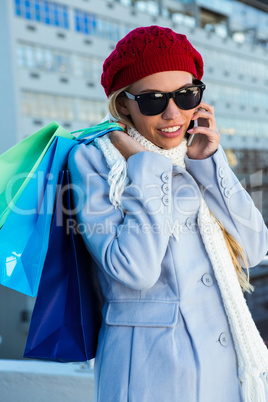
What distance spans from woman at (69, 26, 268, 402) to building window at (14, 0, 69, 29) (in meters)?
26.1

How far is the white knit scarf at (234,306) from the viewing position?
95 centimetres

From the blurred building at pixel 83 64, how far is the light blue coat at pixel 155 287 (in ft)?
59.4

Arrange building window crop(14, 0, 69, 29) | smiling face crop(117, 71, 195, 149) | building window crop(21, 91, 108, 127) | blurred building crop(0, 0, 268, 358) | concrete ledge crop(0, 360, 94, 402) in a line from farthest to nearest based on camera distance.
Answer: building window crop(21, 91, 108, 127)
blurred building crop(0, 0, 268, 358)
building window crop(14, 0, 69, 29)
concrete ledge crop(0, 360, 94, 402)
smiling face crop(117, 71, 195, 149)

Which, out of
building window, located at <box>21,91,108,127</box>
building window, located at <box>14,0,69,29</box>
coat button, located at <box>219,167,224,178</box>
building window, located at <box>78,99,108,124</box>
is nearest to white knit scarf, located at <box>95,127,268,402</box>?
coat button, located at <box>219,167,224,178</box>

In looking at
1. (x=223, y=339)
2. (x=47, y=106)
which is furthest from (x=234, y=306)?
(x=47, y=106)

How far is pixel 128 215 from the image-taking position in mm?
942

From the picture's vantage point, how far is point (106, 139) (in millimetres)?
1040

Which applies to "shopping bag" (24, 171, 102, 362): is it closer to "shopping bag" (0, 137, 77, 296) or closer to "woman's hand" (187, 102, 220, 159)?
"shopping bag" (0, 137, 77, 296)

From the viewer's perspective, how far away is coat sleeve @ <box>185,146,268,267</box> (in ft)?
3.38

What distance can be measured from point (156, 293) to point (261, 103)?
→ 41477 mm

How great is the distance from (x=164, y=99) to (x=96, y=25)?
30165mm

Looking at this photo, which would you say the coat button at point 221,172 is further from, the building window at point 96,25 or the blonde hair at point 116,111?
the building window at point 96,25

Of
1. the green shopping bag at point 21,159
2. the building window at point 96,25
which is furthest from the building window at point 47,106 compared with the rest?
the green shopping bag at point 21,159

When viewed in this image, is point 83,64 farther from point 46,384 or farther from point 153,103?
point 153,103
